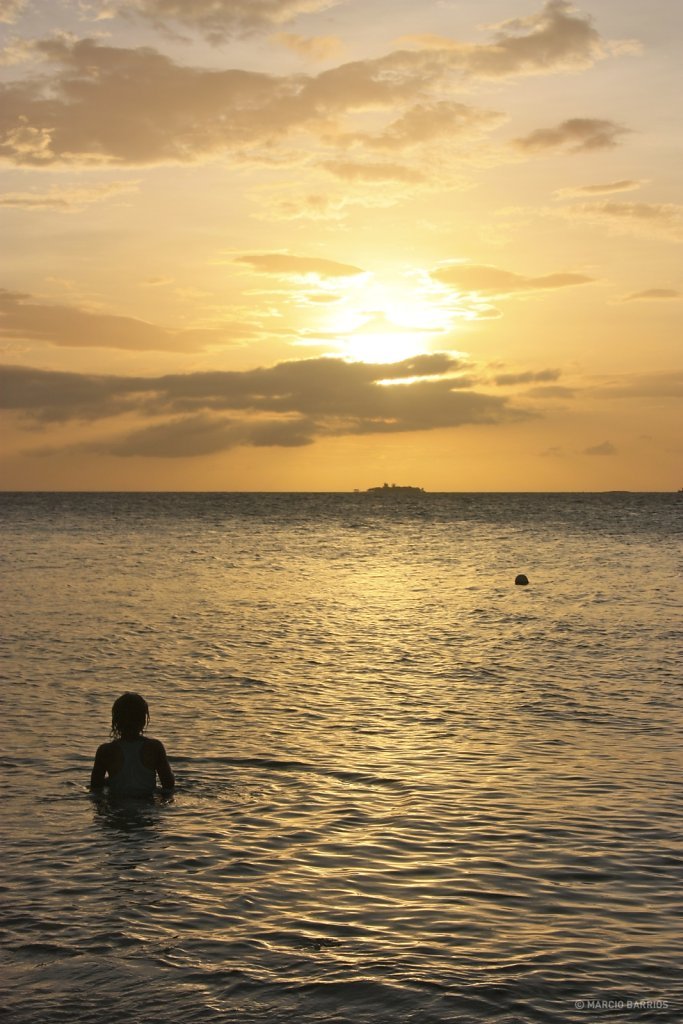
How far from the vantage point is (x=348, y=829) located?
13.5 metres

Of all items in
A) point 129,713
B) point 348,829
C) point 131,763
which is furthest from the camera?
point 131,763

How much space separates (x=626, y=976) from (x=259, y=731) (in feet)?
36.5

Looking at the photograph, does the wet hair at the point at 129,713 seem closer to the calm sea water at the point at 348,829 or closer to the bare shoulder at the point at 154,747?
the bare shoulder at the point at 154,747

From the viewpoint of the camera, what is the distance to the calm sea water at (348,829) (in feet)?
29.6

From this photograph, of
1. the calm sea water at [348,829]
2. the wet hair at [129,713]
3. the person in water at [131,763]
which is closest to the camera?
the calm sea water at [348,829]

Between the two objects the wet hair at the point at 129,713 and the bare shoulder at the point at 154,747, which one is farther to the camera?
the bare shoulder at the point at 154,747

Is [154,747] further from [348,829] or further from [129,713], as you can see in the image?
[348,829]

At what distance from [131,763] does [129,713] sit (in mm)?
819

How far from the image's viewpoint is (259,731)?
1961 centimetres

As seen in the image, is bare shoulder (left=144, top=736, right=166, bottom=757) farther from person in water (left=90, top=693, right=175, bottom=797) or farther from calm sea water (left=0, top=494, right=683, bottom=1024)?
calm sea water (left=0, top=494, right=683, bottom=1024)

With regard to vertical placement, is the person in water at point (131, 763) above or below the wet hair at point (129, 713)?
below

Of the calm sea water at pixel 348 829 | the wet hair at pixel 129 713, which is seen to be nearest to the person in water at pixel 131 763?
the wet hair at pixel 129 713

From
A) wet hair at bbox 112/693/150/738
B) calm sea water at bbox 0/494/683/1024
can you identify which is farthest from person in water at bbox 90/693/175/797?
calm sea water at bbox 0/494/683/1024

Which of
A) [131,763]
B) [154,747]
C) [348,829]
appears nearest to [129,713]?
[154,747]
